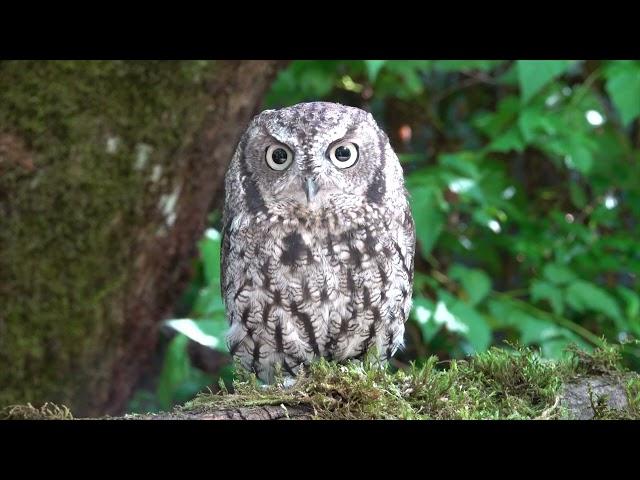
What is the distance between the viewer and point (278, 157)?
179 centimetres

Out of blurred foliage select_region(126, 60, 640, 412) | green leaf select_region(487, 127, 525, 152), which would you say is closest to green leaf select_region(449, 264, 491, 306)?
blurred foliage select_region(126, 60, 640, 412)

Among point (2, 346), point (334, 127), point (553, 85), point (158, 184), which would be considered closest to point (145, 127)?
point (158, 184)

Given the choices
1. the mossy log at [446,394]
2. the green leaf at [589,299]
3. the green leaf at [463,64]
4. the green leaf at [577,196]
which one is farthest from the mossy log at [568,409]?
the green leaf at [577,196]

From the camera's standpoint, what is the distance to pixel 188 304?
3.27 metres

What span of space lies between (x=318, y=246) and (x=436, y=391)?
0.51 meters

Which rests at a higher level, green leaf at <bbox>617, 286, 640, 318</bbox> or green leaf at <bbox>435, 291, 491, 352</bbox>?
green leaf at <bbox>617, 286, 640, 318</bbox>

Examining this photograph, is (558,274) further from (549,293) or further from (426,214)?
(426,214)

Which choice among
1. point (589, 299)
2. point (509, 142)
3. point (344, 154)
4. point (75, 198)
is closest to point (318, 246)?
point (344, 154)

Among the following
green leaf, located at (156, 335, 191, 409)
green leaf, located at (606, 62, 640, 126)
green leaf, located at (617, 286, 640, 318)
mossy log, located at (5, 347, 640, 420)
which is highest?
green leaf, located at (606, 62, 640, 126)

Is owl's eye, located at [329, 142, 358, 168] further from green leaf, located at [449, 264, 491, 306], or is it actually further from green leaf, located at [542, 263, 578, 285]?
green leaf, located at [542, 263, 578, 285]

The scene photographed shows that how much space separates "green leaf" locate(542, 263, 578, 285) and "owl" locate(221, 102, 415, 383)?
979mm

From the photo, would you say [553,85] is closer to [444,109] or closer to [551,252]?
[551,252]

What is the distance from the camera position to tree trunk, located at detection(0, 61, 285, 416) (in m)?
2.45

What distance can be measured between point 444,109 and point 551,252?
3.65ft
